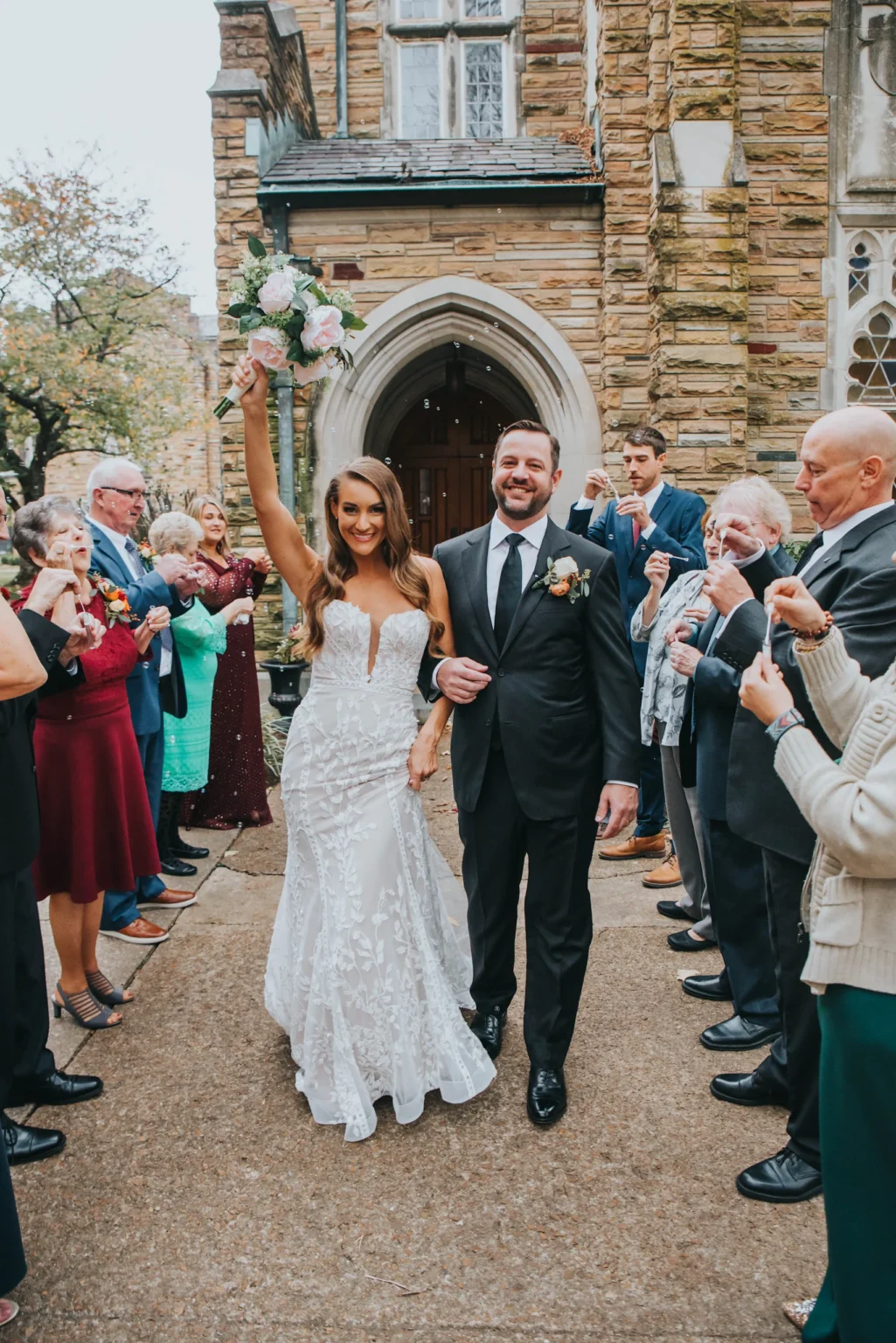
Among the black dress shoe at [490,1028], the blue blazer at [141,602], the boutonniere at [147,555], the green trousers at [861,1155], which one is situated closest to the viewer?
the green trousers at [861,1155]

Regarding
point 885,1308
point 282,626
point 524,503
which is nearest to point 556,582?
point 524,503

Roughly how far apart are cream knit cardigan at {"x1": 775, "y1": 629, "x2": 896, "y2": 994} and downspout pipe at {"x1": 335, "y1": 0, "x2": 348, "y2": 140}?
11045mm

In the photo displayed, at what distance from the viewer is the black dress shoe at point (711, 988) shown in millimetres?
4127

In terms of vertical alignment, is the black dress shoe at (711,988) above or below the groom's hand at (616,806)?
below

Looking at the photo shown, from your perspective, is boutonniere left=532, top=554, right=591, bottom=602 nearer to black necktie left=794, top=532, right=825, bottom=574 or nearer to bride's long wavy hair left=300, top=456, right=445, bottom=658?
bride's long wavy hair left=300, top=456, right=445, bottom=658

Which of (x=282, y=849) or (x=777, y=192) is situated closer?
(x=282, y=849)

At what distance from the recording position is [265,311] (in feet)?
10.1

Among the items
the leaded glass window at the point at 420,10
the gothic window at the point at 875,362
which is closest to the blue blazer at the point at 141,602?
the gothic window at the point at 875,362

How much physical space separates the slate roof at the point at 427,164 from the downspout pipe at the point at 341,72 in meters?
1.24

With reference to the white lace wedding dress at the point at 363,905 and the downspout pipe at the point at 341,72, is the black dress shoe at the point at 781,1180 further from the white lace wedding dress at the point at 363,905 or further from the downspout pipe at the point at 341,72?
the downspout pipe at the point at 341,72

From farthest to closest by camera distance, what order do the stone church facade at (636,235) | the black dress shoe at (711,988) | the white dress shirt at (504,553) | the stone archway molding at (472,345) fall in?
the stone archway molding at (472,345) < the stone church facade at (636,235) < the black dress shoe at (711,988) < the white dress shirt at (504,553)

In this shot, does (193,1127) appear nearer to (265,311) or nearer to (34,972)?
(34,972)

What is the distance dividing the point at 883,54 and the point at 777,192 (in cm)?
149

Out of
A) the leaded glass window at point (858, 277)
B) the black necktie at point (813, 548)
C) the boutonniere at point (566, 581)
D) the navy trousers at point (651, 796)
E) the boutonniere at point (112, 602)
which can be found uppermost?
the leaded glass window at point (858, 277)
